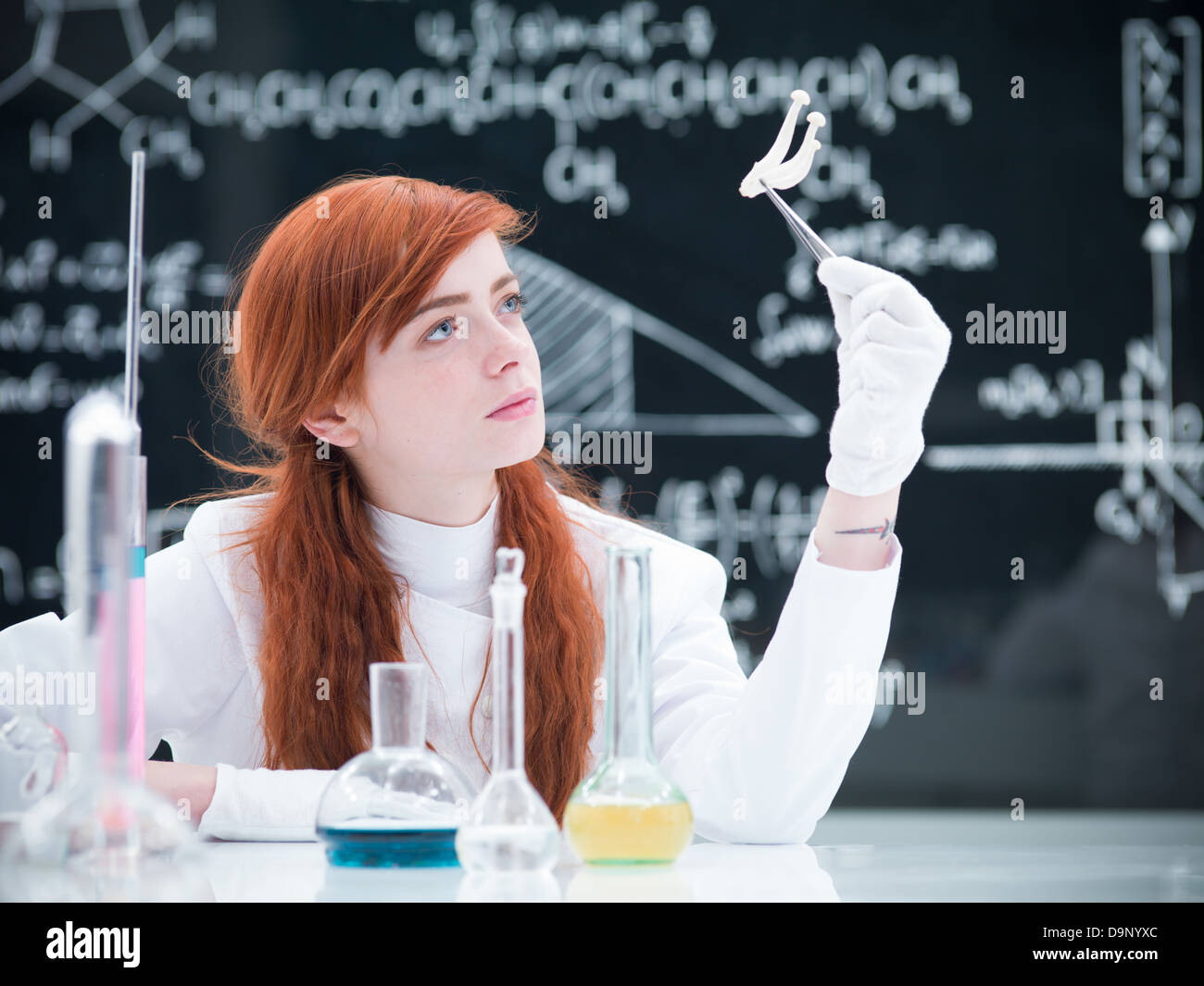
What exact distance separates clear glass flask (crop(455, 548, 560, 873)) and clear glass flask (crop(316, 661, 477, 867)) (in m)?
0.04

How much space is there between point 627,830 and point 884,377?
45 centimetres

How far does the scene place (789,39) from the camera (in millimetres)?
2730

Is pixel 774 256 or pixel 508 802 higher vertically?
pixel 774 256

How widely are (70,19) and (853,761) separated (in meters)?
2.36

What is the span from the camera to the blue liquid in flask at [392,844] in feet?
2.63

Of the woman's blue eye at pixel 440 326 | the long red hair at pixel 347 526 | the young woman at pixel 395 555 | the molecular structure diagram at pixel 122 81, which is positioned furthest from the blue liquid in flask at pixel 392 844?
the molecular structure diagram at pixel 122 81


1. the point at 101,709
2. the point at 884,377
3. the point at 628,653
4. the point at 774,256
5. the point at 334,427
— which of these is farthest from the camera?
the point at 774,256

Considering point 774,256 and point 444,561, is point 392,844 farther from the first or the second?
point 774,256

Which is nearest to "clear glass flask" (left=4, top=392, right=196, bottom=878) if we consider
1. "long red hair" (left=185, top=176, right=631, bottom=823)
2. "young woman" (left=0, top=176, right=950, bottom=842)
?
"young woman" (left=0, top=176, right=950, bottom=842)

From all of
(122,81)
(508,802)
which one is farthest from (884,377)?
(122,81)

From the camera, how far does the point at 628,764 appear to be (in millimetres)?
783

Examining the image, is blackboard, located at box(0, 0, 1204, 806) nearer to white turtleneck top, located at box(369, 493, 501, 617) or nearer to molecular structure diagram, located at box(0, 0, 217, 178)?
molecular structure diagram, located at box(0, 0, 217, 178)
